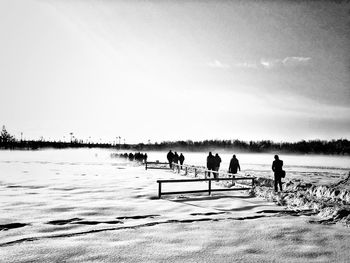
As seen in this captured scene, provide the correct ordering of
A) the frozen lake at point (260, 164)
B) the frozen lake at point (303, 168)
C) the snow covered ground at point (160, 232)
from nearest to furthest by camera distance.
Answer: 1. the snow covered ground at point (160, 232)
2. the frozen lake at point (303, 168)
3. the frozen lake at point (260, 164)

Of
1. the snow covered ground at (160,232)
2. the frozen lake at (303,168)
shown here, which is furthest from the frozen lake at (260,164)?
the snow covered ground at (160,232)

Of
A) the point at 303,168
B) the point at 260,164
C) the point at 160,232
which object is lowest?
the point at 260,164

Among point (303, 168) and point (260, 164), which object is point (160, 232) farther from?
point (260, 164)

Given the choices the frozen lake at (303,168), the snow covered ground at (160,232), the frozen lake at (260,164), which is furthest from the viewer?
the frozen lake at (260,164)

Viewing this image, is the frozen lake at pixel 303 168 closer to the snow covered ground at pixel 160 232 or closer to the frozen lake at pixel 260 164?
the frozen lake at pixel 260 164

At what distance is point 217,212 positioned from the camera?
9.20 m

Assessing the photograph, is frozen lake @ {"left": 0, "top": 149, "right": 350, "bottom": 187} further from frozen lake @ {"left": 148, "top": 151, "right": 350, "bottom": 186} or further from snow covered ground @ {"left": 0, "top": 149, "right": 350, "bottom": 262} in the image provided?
snow covered ground @ {"left": 0, "top": 149, "right": 350, "bottom": 262}

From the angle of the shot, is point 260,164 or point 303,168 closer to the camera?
point 303,168

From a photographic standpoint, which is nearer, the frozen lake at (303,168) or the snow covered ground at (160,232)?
the snow covered ground at (160,232)

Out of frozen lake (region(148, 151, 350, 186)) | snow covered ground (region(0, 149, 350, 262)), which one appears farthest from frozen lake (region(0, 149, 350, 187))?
snow covered ground (region(0, 149, 350, 262))

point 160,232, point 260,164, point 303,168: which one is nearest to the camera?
point 160,232

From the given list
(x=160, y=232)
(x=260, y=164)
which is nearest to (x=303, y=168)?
(x=260, y=164)

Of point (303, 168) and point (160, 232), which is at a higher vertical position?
point (160, 232)

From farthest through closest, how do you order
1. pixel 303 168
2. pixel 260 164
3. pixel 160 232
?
pixel 260 164, pixel 303 168, pixel 160 232
